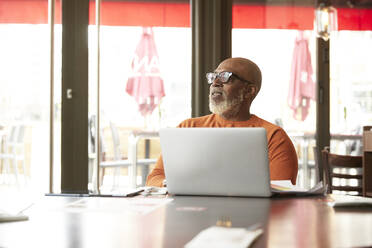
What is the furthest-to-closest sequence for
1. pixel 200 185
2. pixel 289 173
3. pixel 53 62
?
pixel 53 62 → pixel 289 173 → pixel 200 185

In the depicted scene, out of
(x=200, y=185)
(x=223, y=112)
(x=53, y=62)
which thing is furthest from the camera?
(x=53, y=62)

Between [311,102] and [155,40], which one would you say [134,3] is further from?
[311,102]

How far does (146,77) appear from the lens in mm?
5848

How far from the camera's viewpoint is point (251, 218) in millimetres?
1657

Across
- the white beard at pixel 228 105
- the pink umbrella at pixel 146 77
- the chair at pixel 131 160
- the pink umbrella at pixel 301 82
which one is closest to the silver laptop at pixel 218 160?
the white beard at pixel 228 105

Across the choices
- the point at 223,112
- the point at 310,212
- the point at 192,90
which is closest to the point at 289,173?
the point at 223,112

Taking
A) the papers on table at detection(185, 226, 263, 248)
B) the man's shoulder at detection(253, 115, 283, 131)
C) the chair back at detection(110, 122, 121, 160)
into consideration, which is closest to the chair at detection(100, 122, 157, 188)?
the chair back at detection(110, 122, 121, 160)

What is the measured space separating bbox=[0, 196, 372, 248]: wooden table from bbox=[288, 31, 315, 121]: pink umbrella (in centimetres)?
392

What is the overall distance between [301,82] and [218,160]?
13.5ft

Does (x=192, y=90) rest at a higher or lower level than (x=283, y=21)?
lower

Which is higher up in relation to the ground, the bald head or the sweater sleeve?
the bald head

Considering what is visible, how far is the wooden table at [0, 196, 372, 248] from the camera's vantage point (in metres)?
1.34

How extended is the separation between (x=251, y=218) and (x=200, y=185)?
49cm

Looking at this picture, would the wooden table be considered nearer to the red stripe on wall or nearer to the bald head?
the bald head
